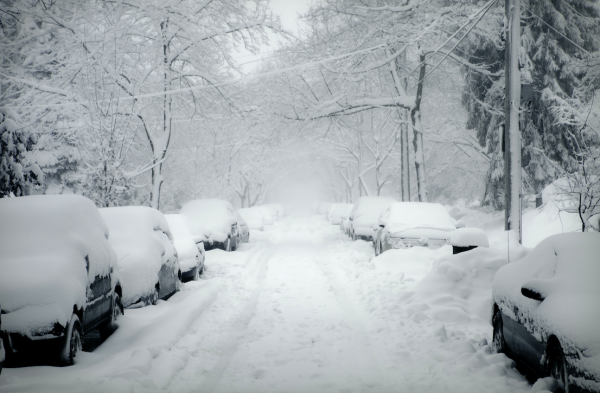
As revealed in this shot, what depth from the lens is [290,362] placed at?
5.64 meters

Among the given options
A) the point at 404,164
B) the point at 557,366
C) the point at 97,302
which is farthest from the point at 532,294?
the point at 404,164

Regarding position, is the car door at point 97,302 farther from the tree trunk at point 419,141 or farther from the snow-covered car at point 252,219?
the snow-covered car at point 252,219

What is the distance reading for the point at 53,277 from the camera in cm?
511

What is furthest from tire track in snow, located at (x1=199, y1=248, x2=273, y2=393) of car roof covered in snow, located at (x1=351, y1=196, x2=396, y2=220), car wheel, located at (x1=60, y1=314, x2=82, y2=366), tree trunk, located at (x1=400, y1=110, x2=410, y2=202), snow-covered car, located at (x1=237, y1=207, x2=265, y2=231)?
snow-covered car, located at (x1=237, y1=207, x2=265, y2=231)

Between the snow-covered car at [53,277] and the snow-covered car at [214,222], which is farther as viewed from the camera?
the snow-covered car at [214,222]

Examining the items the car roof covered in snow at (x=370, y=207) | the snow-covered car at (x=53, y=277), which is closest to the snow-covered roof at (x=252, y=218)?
the car roof covered in snow at (x=370, y=207)

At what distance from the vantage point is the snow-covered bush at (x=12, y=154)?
12055mm

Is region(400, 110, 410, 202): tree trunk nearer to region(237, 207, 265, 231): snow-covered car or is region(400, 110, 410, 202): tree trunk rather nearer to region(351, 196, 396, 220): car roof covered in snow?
region(351, 196, 396, 220): car roof covered in snow

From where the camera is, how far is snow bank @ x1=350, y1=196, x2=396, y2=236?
65.9 feet

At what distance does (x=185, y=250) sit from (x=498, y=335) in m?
7.58

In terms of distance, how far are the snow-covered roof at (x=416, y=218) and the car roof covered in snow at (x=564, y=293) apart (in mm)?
8187

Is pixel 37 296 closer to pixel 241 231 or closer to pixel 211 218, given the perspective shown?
pixel 211 218

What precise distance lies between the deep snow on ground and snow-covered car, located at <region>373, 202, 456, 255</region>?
2.20m

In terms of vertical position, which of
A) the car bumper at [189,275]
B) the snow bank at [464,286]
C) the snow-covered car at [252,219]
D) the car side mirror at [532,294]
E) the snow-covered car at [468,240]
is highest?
the car side mirror at [532,294]
